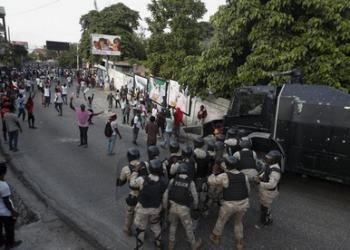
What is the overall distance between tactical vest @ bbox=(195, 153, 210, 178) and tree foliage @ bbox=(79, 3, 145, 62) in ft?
102

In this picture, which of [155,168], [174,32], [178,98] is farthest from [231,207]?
[174,32]

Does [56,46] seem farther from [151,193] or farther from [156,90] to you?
[151,193]

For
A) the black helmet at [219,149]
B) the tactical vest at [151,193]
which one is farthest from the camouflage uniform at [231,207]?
the black helmet at [219,149]

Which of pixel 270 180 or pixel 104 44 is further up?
pixel 104 44

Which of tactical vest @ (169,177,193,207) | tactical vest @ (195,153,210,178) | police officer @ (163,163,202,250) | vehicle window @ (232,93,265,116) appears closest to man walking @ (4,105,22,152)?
tactical vest @ (195,153,210,178)

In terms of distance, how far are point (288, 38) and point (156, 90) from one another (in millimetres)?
10527

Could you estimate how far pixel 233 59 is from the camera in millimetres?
10781

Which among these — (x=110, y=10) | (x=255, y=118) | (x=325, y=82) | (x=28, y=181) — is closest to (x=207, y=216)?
(x=255, y=118)

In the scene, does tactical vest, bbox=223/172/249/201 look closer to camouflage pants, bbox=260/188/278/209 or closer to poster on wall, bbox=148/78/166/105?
camouflage pants, bbox=260/188/278/209

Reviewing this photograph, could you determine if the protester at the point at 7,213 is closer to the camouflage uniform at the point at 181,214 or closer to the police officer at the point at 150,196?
the police officer at the point at 150,196

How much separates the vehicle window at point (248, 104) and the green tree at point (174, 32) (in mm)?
11276

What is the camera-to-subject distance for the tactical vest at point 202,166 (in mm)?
5238

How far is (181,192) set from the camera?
3.94 meters

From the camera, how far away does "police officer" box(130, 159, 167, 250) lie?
3.86 metres
